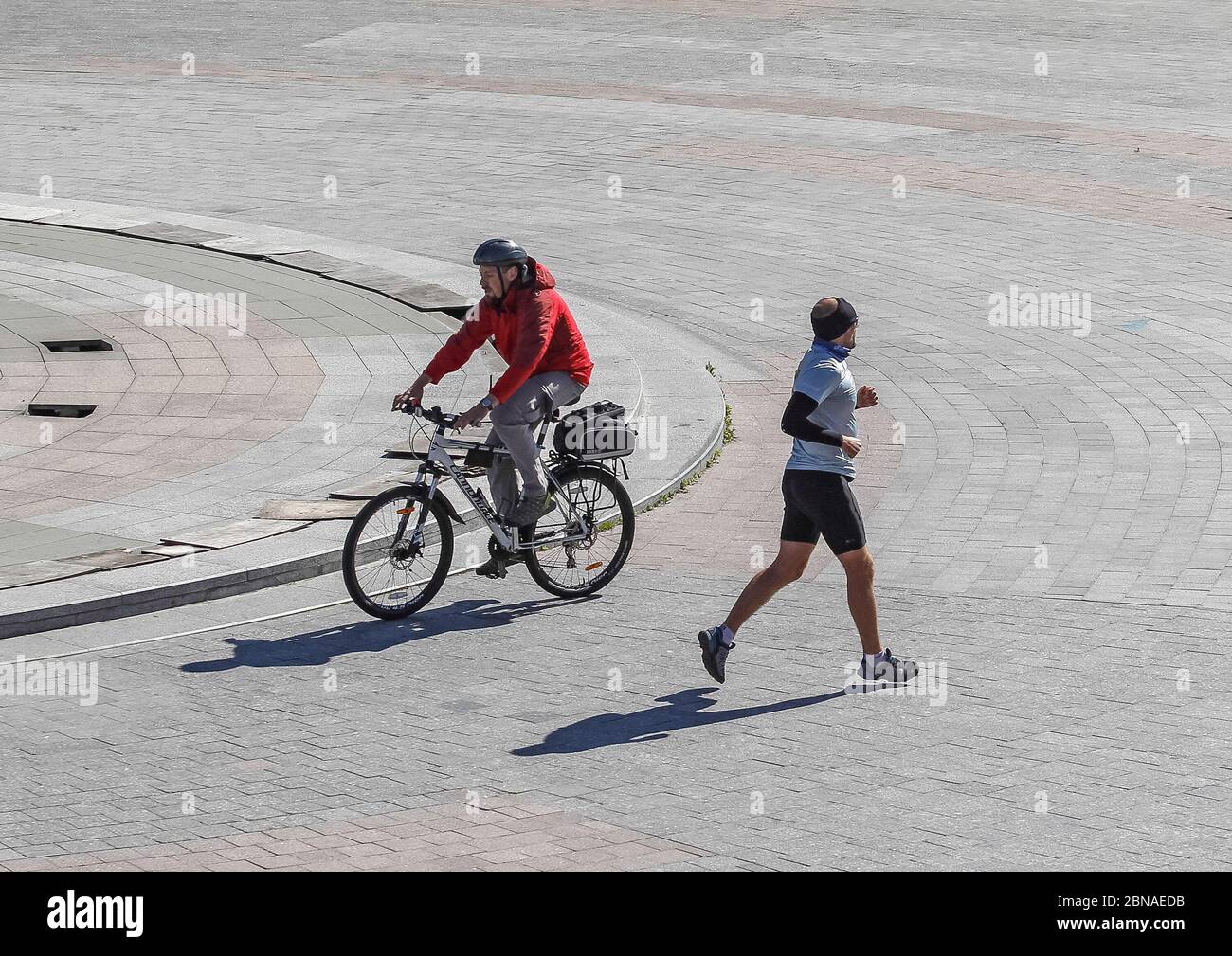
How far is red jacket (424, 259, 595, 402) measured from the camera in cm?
930

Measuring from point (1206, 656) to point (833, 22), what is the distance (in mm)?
24836

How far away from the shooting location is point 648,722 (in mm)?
7977

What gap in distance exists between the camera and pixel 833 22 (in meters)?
31.6

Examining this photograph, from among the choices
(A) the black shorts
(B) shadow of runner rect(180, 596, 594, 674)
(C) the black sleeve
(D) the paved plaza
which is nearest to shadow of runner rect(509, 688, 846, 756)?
(D) the paved plaza

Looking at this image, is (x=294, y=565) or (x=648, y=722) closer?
(x=648, y=722)

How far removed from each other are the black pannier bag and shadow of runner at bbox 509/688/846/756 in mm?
2007

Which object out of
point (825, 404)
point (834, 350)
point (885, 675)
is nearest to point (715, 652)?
point (885, 675)

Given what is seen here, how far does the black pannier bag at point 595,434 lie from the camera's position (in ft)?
32.6

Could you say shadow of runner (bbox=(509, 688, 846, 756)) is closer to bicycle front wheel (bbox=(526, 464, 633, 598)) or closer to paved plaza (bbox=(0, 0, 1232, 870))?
paved plaza (bbox=(0, 0, 1232, 870))

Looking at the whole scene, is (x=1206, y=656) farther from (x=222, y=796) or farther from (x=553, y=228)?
(x=553, y=228)

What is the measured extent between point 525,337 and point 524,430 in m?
0.54

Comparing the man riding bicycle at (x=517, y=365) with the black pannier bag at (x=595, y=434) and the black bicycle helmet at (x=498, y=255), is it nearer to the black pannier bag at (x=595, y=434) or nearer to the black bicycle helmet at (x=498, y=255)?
the black bicycle helmet at (x=498, y=255)

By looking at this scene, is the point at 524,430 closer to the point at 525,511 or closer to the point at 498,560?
the point at 525,511

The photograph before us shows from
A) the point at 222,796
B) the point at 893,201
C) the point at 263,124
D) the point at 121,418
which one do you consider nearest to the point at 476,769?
the point at 222,796
